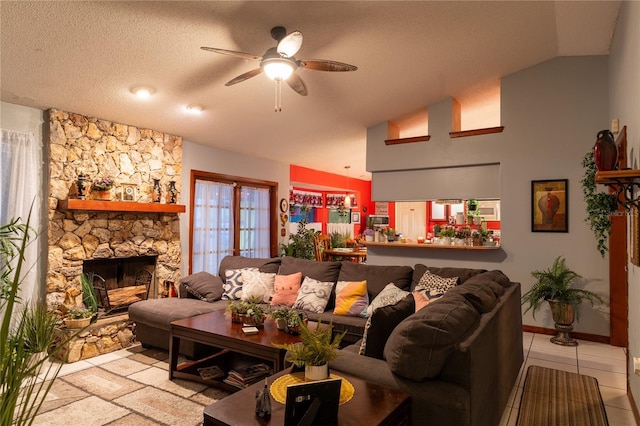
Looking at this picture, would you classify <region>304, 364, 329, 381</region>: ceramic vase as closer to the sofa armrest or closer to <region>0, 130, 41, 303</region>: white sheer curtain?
the sofa armrest

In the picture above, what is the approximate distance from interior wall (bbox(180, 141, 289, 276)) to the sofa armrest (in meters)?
4.24

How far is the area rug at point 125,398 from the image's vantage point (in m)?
2.73

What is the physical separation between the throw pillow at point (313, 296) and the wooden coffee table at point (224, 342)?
0.57 m

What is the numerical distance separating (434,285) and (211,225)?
3794 mm

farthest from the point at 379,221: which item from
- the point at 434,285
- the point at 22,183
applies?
the point at 22,183

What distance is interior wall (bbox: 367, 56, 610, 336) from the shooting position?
15.4 ft

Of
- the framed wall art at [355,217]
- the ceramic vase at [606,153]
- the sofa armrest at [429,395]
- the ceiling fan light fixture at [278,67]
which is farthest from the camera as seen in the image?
the framed wall art at [355,217]

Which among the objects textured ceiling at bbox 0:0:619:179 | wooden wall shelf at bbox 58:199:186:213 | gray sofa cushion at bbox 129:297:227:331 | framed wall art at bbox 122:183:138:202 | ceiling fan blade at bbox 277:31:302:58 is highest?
textured ceiling at bbox 0:0:619:179

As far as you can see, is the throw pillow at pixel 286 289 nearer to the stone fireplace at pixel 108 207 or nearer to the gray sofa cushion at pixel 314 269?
the gray sofa cushion at pixel 314 269

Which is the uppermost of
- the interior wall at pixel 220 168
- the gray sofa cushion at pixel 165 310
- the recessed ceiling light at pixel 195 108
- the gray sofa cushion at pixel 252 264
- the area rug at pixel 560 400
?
the recessed ceiling light at pixel 195 108

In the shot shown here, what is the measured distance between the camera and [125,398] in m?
3.04

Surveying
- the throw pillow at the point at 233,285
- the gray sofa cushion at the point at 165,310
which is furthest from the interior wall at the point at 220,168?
the gray sofa cushion at the point at 165,310

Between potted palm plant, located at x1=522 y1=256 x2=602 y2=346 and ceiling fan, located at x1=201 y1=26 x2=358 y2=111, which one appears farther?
potted palm plant, located at x1=522 y1=256 x2=602 y2=346

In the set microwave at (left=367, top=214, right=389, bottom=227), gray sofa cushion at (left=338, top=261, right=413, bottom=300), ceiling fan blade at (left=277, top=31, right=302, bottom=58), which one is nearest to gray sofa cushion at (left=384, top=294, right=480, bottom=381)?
gray sofa cushion at (left=338, top=261, right=413, bottom=300)
